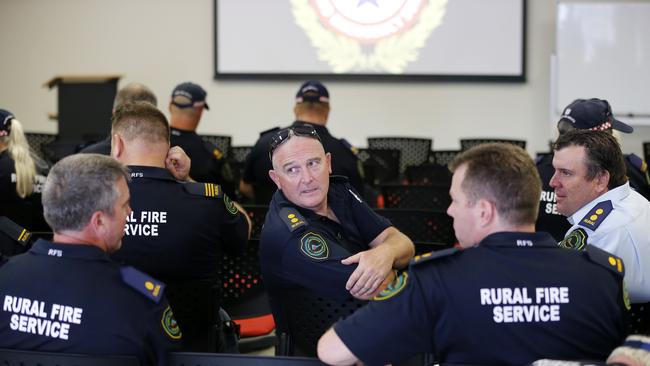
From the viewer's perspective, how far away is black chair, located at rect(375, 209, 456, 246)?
10.6 feet

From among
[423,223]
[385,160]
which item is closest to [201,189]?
[423,223]

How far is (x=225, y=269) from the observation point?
9.97 ft

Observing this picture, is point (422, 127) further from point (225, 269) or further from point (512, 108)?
point (225, 269)

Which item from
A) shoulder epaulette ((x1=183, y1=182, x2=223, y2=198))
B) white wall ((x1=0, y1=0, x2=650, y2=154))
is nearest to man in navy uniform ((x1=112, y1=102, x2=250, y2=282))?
shoulder epaulette ((x1=183, y1=182, x2=223, y2=198))

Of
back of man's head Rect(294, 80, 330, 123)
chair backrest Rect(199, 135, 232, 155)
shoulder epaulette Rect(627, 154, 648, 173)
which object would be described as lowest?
shoulder epaulette Rect(627, 154, 648, 173)

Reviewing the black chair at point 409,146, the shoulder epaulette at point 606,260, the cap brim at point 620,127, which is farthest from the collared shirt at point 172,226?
the black chair at point 409,146

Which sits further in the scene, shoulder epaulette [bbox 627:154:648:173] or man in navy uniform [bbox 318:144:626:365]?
shoulder epaulette [bbox 627:154:648:173]

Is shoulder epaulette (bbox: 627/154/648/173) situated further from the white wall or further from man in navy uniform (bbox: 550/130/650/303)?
the white wall

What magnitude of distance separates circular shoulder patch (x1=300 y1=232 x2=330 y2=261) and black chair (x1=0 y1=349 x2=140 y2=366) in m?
0.80

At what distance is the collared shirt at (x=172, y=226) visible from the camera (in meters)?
2.54

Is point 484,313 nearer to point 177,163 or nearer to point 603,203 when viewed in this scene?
point 603,203

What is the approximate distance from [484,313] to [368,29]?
7.53 metres

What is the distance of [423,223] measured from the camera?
326 centimetres

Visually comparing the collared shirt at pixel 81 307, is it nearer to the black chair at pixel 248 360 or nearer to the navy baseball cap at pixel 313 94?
the black chair at pixel 248 360
